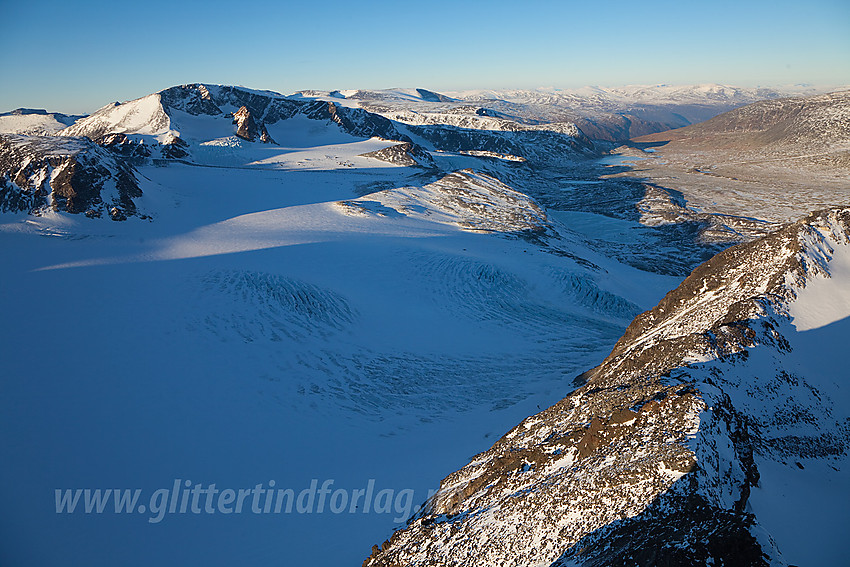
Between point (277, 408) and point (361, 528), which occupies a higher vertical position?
point (277, 408)

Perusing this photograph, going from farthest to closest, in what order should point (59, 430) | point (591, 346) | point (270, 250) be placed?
point (270, 250)
point (591, 346)
point (59, 430)

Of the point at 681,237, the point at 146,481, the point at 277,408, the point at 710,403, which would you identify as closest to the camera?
the point at 710,403

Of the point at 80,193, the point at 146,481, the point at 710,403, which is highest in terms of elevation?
the point at 80,193

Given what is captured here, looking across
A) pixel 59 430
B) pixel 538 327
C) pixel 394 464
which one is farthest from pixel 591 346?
pixel 59 430

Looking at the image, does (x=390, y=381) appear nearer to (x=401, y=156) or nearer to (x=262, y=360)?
(x=262, y=360)

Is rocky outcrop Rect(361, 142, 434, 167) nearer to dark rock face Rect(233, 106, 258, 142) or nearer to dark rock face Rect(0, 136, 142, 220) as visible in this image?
dark rock face Rect(233, 106, 258, 142)

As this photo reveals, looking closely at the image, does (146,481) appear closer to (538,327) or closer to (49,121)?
(538,327)

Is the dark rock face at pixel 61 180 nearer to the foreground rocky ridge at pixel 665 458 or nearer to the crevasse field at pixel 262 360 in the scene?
the crevasse field at pixel 262 360

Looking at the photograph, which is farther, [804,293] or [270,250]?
[270,250]
